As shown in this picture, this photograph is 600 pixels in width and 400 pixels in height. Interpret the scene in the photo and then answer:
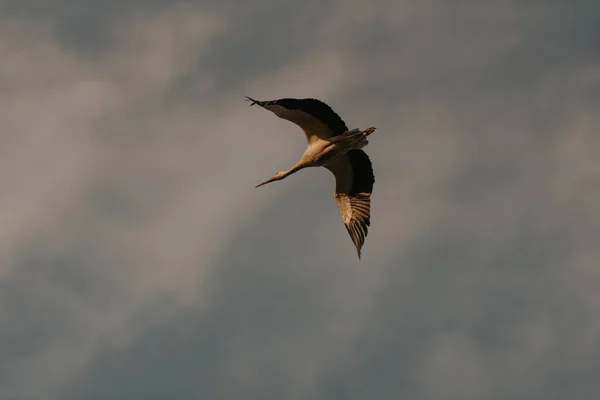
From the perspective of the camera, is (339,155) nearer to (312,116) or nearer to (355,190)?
(312,116)

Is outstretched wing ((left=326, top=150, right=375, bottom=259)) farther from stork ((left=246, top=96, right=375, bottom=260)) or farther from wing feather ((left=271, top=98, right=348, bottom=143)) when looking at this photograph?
wing feather ((left=271, top=98, right=348, bottom=143))

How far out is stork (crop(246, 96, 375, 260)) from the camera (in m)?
39.9

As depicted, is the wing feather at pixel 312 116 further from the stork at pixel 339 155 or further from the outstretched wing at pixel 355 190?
the outstretched wing at pixel 355 190

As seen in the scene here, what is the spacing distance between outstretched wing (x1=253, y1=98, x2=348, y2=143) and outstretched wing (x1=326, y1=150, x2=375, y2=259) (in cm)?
201

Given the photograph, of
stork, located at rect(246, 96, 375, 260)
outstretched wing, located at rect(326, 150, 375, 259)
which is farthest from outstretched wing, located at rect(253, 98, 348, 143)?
outstretched wing, located at rect(326, 150, 375, 259)

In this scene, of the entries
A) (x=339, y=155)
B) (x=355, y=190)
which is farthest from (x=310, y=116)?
(x=355, y=190)

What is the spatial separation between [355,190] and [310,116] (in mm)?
4764

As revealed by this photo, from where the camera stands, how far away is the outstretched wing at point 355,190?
1697 inches

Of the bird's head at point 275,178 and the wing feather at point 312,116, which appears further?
the bird's head at point 275,178

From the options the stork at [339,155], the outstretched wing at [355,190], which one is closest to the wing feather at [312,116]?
the stork at [339,155]

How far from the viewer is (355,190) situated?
4369 centimetres

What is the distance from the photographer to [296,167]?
140ft

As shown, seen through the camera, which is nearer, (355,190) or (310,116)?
(310,116)

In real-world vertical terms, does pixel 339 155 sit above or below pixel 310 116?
below
